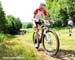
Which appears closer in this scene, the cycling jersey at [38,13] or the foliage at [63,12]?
the cycling jersey at [38,13]

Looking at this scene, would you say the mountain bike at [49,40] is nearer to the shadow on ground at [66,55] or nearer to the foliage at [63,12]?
the shadow on ground at [66,55]

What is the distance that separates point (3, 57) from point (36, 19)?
97.8 inches

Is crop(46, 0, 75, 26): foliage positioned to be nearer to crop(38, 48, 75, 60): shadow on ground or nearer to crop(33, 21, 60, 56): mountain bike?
crop(38, 48, 75, 60): shadow on ground

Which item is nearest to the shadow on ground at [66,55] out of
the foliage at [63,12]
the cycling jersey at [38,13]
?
the cycling jersey at [38,13]

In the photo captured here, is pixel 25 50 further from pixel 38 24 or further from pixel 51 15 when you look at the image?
pixel 51 15

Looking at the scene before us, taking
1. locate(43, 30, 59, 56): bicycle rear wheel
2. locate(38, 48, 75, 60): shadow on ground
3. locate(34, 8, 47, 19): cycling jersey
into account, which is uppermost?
locate(34, 8, 47, 19): cycling jersey

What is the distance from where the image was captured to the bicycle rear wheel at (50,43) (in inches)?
404

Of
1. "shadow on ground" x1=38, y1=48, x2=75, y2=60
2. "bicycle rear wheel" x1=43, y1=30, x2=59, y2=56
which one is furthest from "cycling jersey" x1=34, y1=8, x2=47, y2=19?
"shadow on ground" x1=38, y1=48, x2=75, y2=60

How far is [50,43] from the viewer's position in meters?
10.5

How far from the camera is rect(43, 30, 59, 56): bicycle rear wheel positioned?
10266 millimetres

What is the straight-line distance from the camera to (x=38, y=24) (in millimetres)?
11172

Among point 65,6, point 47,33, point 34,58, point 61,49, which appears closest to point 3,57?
point 34,58

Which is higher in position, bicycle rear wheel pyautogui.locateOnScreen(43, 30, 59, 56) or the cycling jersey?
the cycling jersey

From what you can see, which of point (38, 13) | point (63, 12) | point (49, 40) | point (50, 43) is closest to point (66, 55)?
point (50, 43)
